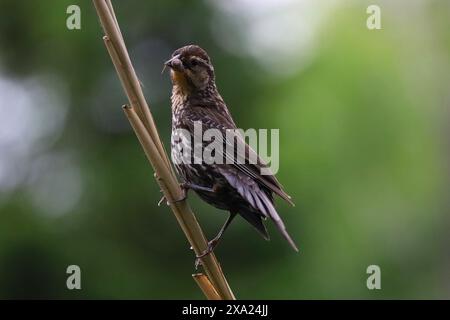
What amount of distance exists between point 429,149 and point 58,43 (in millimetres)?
5701

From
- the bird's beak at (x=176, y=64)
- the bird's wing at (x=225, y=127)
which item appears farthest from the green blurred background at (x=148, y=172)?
the bird's beak at (x=176, y=64)

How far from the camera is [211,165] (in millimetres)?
2828

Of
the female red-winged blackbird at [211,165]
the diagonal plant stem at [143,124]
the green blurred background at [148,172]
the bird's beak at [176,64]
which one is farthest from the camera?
the green blurred background at [148,172]

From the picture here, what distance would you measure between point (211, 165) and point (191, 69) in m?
0.36

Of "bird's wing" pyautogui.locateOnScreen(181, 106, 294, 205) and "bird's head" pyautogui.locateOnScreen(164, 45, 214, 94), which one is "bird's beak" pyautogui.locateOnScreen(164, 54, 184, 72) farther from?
"bird's wing" pyautogui.locateOnScreen(181, 106, 294, 205)

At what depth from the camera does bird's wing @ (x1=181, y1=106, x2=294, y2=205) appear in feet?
8.54

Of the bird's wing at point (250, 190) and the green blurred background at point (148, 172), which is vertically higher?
the green blurred background at point (148, 172)

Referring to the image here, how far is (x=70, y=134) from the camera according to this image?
648 cm

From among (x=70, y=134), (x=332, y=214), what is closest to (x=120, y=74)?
(x=70, y=134)

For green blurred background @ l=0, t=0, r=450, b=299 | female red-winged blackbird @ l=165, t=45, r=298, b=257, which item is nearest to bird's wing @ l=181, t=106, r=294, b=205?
female red-winged blackbird @ l=165, t=45, r=298, b=257

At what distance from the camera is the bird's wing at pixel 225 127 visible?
260cm

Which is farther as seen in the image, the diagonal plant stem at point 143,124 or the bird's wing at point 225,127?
the bird's wing at point 225,127

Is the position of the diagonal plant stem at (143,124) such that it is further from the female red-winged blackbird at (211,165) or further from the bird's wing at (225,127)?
the bird's wing at (225,127)
